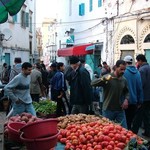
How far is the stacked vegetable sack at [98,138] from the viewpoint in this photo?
534 centimetres

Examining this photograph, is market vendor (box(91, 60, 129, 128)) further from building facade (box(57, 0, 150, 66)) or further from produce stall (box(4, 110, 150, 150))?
building facade (box(57, 0, 150, 66))

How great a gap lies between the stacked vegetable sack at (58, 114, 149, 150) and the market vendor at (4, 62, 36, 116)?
5.25ft

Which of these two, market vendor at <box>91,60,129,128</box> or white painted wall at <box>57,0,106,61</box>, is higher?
white painted wall at <box>57,0,106,61</box>

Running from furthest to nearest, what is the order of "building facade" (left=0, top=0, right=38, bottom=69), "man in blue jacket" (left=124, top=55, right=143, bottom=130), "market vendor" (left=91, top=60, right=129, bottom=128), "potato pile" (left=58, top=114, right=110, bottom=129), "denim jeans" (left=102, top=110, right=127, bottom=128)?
"building facade" (left=0, top=0, right=38, bottom=69), "man in blue jacket" (left=124, top=55, right=143, bottom=130), "denim jeans" (left=102, top=110, right=127, bottom=128), "market vendor" (left=91, top=60, right=129, bottom=128), "potato pile" (left=58, top=114, right=110, bottom=129)

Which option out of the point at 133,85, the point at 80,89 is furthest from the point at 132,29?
the point at 133,85

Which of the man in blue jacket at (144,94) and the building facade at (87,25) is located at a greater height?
the building facade at (87,25)

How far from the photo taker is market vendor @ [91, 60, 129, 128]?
691 cm

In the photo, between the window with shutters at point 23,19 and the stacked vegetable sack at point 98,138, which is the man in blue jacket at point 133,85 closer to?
the stacked vegetable sack at point 98,138

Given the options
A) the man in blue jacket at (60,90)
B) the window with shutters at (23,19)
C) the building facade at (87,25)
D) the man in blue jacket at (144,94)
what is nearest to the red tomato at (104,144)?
the man in blue jacket at (144,94)

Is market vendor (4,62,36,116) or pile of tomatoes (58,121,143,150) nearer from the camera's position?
pile of tomatoes (58,121,143,150)

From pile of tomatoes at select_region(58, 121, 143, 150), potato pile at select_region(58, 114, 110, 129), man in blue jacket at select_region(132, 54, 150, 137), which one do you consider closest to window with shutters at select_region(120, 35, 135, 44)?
man in blue jacket at select_region(132, 54, 150, 137)

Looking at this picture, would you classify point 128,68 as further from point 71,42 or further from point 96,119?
point 71,42

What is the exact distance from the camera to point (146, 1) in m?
16.5

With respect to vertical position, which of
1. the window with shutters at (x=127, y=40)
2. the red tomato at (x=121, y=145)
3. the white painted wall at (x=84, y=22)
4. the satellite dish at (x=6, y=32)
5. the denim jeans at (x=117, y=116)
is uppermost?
the white painted wall at (x=84, y=22)
